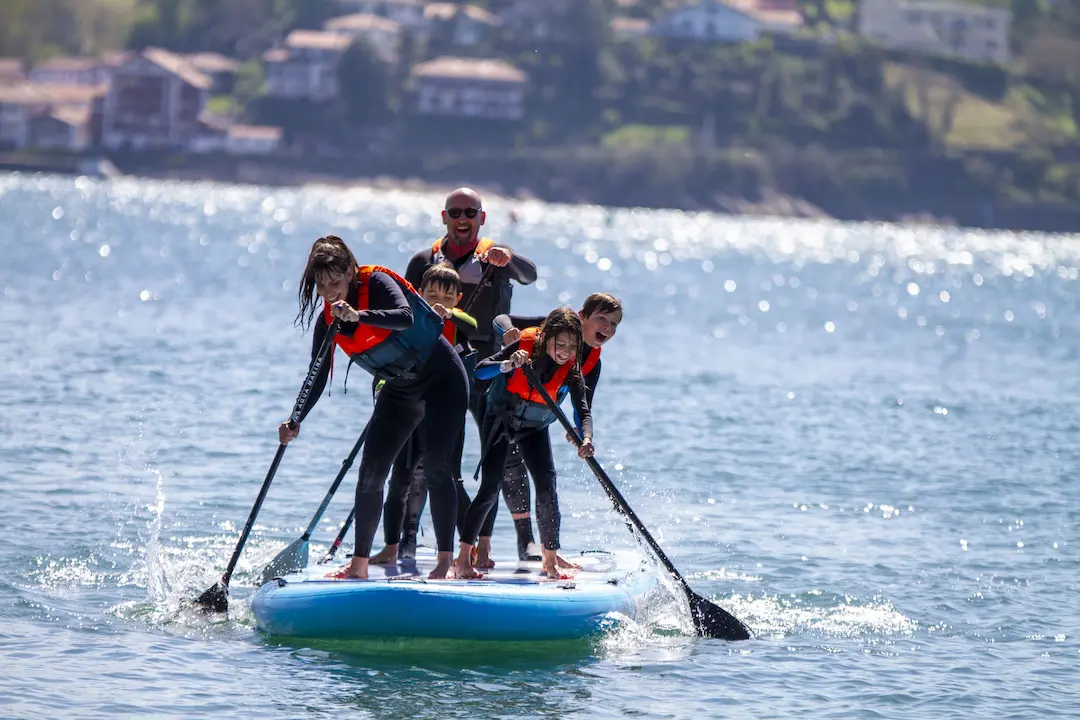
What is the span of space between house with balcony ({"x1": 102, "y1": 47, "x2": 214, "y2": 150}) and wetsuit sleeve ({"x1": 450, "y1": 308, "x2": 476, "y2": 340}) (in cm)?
12299

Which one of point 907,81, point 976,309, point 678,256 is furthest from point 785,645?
point 907,81

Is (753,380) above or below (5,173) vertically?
below

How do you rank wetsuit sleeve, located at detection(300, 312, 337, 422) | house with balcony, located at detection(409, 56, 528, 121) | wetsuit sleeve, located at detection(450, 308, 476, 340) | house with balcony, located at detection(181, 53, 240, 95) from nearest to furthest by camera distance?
wetsuit sleeve, located at detection(300, 312, 337, 422) < wetsuit sleeve, located at detection(450, 308, 476, 340) < house with balcony, located at detection(409, 56, 528, 121) < house with balcony, located at detection(181, 53, 240, 95)

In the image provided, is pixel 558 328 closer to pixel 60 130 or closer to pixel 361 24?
pixel 60 130

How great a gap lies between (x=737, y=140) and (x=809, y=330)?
9509 centimetres

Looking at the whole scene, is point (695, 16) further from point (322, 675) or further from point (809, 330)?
point (322, 675)

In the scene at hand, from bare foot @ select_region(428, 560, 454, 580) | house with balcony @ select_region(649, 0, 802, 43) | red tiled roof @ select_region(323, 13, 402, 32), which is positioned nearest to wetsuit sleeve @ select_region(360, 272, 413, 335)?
bare foot @ select_region(428, 560, 454, 580)

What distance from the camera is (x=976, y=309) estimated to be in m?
58.2

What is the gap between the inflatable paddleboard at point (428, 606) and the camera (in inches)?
403

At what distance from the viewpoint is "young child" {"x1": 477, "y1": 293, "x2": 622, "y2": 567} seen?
34.3 feet

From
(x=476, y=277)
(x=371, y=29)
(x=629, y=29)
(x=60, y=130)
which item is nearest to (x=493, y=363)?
(x=476, y=277)

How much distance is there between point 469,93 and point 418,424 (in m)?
129

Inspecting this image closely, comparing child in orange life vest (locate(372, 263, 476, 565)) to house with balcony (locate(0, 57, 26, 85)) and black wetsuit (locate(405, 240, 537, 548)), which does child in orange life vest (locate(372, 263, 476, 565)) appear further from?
house with balcony (locate(0, 57, 26, 85))

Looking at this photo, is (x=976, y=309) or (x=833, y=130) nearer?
(x=976, y=309)
